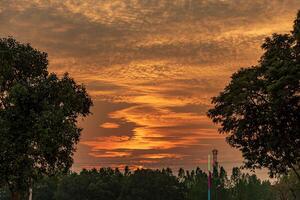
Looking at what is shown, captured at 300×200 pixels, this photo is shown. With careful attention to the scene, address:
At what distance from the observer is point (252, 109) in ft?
134

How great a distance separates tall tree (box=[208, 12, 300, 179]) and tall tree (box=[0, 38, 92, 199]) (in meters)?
12.4

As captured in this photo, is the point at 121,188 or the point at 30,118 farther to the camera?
the point at 121,188

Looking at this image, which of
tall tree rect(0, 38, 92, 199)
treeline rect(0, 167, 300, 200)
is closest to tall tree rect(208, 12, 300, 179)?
tall tree rect(0, 38, 92, 199)

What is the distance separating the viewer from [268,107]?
131ft

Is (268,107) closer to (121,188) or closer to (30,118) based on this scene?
(30,118)

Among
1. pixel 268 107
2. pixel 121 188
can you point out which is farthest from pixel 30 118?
pixel 121 188

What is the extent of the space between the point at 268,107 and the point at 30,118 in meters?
17.8

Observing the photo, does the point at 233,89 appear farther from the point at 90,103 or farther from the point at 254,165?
the point at 90,103

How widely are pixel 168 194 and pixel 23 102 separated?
13552 centimetres

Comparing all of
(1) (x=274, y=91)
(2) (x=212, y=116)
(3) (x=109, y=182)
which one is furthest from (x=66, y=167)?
(3) (x=109, y=182)

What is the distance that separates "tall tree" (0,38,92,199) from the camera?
34.7m

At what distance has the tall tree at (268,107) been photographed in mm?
36469

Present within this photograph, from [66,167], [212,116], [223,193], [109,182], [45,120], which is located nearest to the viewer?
[45,120]

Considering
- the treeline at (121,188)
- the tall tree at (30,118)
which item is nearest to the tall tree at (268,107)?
the tall tree at (30,118)
